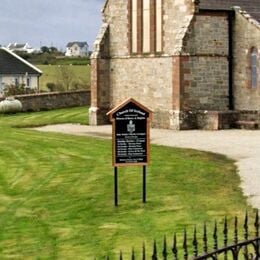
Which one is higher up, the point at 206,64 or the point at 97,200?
the point at 206,64

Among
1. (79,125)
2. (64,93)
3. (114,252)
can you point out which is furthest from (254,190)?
(64,93)

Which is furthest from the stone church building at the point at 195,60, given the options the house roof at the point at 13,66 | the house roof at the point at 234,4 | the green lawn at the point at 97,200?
the house roof at the point at 13,66

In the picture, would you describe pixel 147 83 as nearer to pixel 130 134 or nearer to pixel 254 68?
pixel 254 68

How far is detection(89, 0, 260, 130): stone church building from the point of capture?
31.4m

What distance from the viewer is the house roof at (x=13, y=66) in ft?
268

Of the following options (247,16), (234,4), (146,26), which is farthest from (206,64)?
(146,26)

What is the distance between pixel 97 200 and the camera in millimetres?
15602

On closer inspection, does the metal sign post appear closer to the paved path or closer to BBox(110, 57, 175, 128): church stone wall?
the paved path

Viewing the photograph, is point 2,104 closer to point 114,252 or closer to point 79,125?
point 79,125

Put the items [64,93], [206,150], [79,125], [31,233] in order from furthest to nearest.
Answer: [64,93], [79,125], [206,150], [31,233]

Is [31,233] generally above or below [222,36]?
below

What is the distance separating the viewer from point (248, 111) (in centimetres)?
3111

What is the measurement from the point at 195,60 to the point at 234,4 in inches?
133

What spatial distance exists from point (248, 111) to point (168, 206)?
55.6 ft
